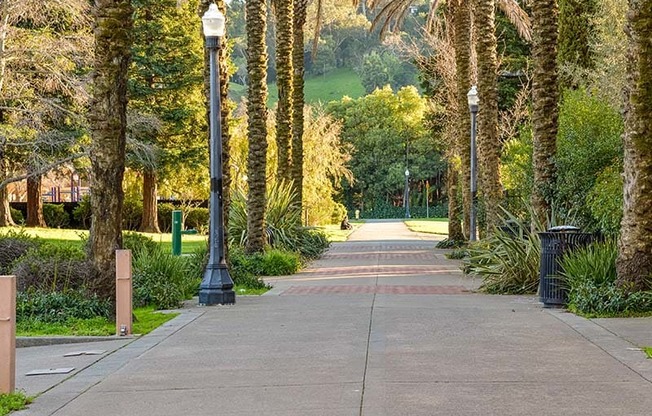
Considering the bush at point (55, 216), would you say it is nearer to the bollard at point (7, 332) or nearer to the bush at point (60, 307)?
the bush at point (60, 307)

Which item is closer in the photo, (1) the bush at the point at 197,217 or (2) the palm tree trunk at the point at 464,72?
(2) the palm tree trunk at the point at 464,72

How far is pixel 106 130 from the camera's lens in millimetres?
14172

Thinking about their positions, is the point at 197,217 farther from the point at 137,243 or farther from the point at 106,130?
the point at 106,130

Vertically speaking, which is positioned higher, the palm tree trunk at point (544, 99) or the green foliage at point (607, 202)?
the palm tree trunk at point (544, 99)

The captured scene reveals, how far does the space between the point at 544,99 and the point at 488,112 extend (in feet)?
25.2

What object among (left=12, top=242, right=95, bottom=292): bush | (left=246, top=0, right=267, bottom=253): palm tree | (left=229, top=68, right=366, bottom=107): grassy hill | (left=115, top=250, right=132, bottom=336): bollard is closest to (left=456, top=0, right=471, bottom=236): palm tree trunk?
(left=246, top=0, right=267, bottom=253): palm tree

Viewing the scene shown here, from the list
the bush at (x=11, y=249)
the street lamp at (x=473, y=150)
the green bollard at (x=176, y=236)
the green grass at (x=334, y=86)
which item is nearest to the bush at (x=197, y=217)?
the green bollard at (x=176, y=236)

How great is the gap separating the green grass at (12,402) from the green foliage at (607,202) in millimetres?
10697

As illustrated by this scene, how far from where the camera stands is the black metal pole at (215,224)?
16922 millimetres

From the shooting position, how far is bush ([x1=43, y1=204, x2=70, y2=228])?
186 ft

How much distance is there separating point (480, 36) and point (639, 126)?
1275cm

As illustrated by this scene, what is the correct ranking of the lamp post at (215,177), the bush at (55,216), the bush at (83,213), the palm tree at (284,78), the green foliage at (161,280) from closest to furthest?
the green foliage at (161,280), the lamp post at (215,177), the palm tree at (284,78), the bush at (83,213), the bush at (55,216)

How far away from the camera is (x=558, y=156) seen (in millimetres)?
19844

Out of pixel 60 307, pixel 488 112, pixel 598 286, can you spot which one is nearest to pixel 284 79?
pixel 488 112
